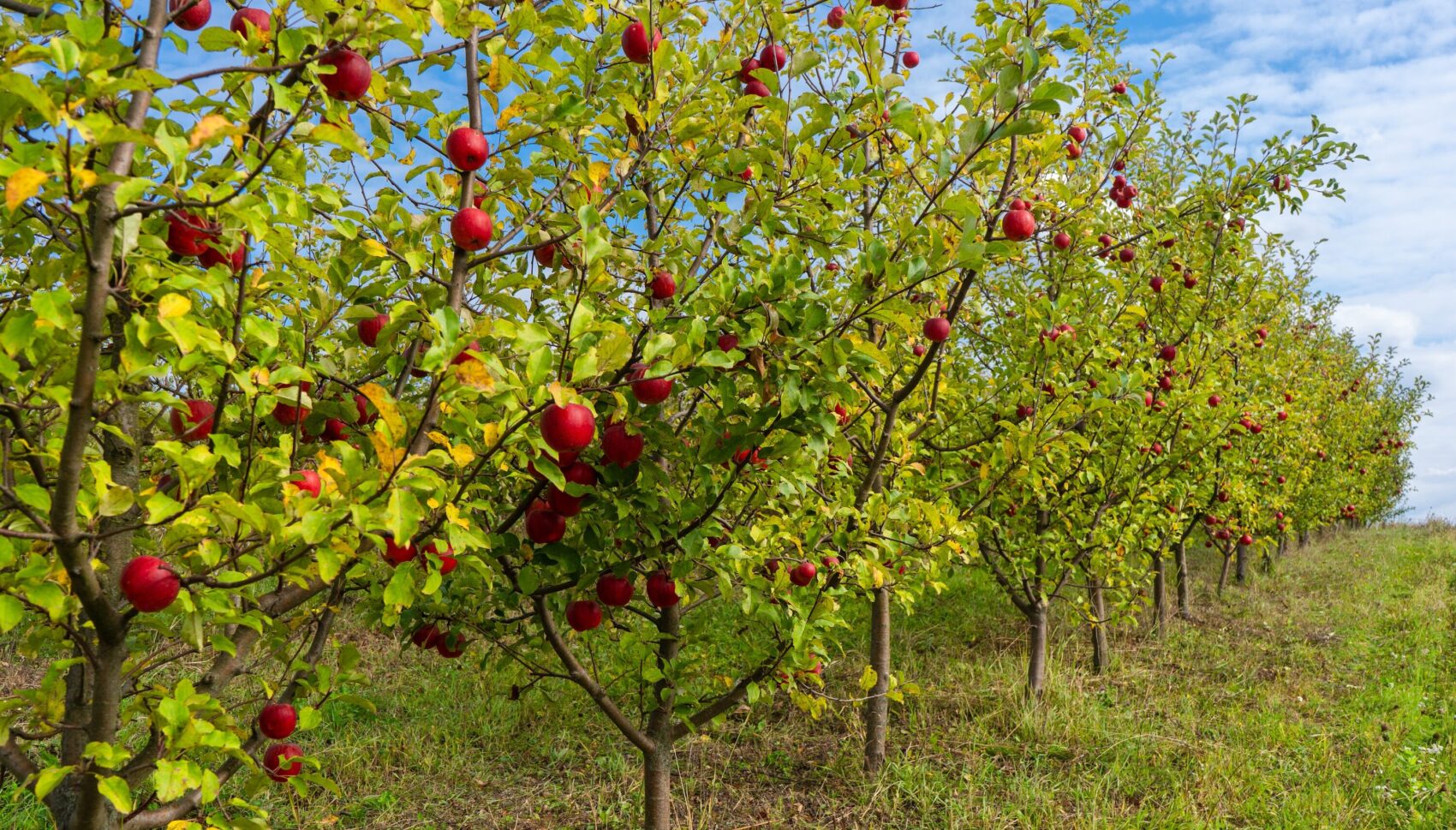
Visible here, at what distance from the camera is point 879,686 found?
5039mm

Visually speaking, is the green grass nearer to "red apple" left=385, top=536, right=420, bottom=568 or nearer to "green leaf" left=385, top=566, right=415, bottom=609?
"red apple" left=385, top=536, right=420, bottom=568

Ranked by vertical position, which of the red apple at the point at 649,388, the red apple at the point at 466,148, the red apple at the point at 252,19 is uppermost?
the red apple at the point at 252,19

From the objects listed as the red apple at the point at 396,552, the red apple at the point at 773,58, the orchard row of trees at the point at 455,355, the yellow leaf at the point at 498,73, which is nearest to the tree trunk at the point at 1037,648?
the orchard row of trees at the point at 455,355

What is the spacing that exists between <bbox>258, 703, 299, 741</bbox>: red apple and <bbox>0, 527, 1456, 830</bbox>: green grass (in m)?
2.22

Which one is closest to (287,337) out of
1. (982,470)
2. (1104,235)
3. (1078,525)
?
(982,470)

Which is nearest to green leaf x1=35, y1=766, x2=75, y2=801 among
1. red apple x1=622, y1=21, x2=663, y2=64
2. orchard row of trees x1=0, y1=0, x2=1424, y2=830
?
orchard row of trees x1=0, y1=0, x2=1424, y2=830

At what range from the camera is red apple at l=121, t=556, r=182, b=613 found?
1639 millimetres

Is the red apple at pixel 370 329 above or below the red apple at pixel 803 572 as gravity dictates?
above

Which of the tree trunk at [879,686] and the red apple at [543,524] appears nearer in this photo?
the red apple at [543,524]

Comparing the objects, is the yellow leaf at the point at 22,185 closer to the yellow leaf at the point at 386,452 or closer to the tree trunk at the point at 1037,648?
the yellow leaf at the point at 386,452

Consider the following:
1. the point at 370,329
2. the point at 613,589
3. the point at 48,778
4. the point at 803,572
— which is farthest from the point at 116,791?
the point at 803,572

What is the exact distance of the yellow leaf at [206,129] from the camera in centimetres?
126

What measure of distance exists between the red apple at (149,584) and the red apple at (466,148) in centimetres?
114

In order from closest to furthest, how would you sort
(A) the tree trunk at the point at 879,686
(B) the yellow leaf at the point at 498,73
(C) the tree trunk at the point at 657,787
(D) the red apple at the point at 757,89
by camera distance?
(B) the yellow leaf at the point at 498,73
(D) the red apple at the point at 757,89
(C) the tree trunk at the point at 657,787
(A) the tree trunk at the point at 879,686
